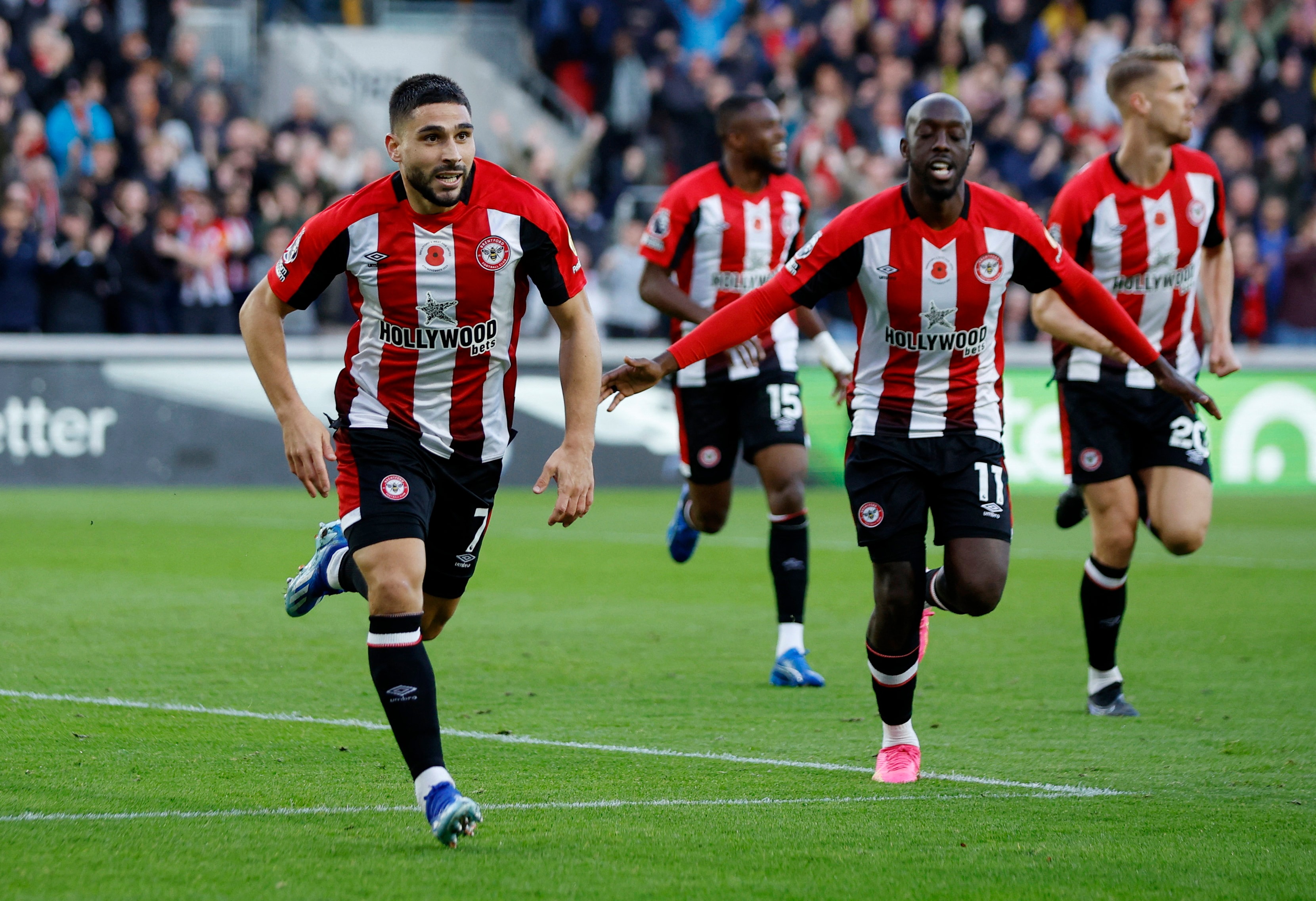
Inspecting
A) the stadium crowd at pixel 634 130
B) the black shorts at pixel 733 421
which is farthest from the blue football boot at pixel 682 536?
the stadium crowd at pixel 634 130

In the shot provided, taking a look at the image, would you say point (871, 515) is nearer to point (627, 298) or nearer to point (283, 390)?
point (283, 390)

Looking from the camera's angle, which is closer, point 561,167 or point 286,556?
point 286,556

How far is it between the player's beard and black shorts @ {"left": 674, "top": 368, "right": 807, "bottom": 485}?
11.0 feet

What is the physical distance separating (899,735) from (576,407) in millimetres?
1524

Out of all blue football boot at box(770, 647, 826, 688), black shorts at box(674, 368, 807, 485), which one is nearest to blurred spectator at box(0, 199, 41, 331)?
black shorts at box(674, 368, 807, 485)

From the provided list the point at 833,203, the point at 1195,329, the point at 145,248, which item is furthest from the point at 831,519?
the point at 1195,329

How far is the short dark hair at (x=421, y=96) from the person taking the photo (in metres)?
5.00

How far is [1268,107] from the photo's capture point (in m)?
22.2

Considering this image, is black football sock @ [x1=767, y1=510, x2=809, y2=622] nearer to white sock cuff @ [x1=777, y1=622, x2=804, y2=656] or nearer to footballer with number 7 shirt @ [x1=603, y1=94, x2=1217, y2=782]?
white sock cuff @ [x1=777, y1=622, x2=804, y2=656]

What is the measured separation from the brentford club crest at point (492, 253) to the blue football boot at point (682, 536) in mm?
4276

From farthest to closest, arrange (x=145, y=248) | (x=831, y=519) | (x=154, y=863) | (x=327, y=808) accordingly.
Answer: (x=145, y=248), (x=831, y=519), (x=327, y=808), (x=154, y=863)

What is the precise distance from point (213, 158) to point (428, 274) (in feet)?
45.8

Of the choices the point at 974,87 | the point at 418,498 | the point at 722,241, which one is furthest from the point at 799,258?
the point at 974,87

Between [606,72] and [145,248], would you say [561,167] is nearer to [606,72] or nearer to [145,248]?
[606,72]
